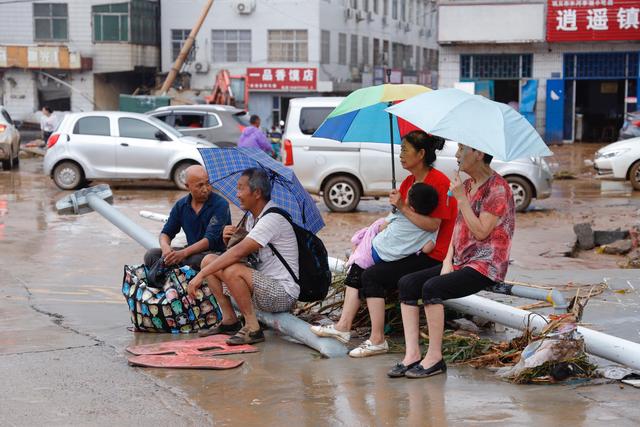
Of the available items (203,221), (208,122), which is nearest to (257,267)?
(203,221)

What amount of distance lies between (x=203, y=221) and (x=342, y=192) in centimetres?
864

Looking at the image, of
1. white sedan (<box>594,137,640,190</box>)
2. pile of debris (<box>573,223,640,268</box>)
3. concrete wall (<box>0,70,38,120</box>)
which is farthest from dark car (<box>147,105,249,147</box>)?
concrete wall (<box>0,70,38,120</box>)

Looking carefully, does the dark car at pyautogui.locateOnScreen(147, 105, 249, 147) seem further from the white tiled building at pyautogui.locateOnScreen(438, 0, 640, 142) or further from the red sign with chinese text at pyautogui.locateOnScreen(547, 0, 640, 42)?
the red sign with chinese text at pyautogui.locateOnScreen(547, 0, 640, 42)

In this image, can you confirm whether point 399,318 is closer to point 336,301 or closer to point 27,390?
point 336,301

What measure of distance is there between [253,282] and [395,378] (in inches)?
58.8

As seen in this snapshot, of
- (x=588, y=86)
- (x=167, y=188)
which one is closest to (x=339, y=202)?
(x=167, y=188)

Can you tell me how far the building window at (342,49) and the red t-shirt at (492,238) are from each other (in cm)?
4140

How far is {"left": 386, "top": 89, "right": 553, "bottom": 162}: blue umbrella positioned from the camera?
593cm

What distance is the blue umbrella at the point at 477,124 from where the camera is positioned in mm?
5926

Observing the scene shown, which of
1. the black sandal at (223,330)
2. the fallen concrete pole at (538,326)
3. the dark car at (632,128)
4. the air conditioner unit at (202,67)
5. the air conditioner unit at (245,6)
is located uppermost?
the air conditioner unit at (245,6)

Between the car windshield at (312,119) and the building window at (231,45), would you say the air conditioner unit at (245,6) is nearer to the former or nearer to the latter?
the building window at (231,45)

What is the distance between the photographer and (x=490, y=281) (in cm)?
612

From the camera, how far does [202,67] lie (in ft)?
146

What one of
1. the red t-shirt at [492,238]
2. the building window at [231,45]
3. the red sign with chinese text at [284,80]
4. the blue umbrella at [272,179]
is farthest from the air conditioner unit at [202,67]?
the red t-shirt at [492,238]
